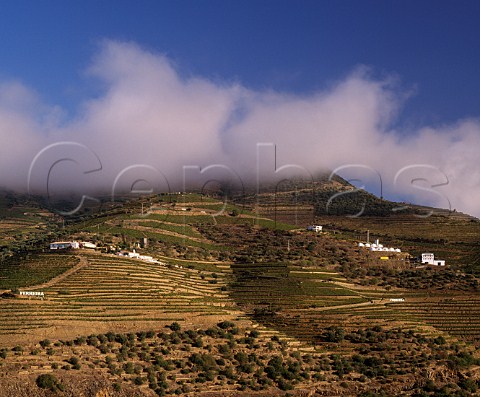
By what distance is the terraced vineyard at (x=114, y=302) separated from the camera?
63.7m

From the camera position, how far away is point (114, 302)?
2761 inches

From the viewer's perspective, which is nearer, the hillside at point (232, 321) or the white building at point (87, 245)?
the hillside at point (232, 321)

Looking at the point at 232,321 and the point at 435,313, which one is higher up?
the point at 232,321

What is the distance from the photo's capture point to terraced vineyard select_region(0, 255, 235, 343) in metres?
63.7

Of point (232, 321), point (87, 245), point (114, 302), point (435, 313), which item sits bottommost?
point (435, 313)

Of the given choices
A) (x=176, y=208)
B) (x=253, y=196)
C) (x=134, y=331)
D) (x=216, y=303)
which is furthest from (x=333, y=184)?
(x=134, y=331)

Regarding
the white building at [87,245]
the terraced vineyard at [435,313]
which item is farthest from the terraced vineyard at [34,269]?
the terraced vineyard at [435,313]

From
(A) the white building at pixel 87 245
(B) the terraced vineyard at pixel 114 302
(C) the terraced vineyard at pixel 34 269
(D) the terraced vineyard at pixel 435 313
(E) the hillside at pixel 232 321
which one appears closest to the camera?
(E) the hillside at pixel 232 321

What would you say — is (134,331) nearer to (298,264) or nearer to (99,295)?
(99,295)

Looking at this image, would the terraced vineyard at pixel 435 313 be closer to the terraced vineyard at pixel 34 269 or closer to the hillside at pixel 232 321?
the hillside at pixel 232 321

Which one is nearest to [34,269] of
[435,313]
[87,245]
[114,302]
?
[114,302]

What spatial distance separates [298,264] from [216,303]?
19.3 metres

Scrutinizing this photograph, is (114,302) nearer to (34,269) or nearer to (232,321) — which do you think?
(34,269)

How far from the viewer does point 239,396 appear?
61562 millimetres
